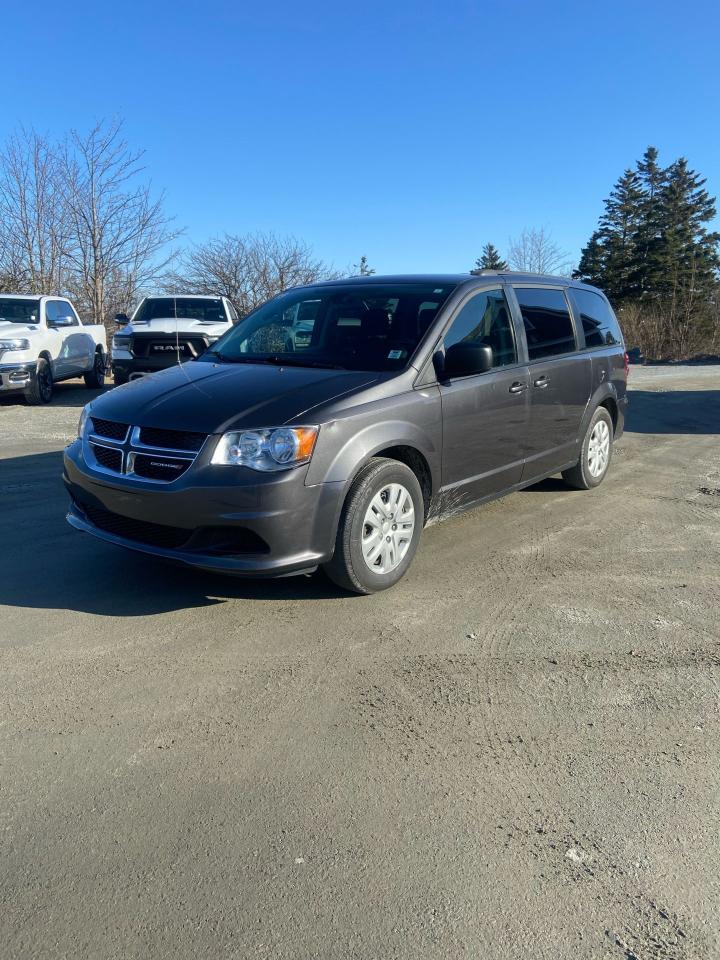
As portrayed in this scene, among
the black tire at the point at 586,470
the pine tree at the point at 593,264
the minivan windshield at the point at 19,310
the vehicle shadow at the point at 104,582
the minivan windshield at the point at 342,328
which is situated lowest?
the vehicle shadow at the point at 104,582

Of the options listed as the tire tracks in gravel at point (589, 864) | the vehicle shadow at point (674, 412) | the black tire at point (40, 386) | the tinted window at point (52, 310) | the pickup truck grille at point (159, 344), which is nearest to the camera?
the tire tracks in gravel at point (589, 864)

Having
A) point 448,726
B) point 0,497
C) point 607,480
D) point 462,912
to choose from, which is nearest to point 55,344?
point 0,497

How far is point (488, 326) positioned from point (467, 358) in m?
0.85

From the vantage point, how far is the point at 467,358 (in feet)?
15.5

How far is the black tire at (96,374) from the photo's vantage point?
1550 cm

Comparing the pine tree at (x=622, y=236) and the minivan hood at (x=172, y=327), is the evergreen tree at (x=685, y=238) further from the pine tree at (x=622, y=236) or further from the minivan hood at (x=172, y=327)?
the minivan hood at (x=172, y=327)

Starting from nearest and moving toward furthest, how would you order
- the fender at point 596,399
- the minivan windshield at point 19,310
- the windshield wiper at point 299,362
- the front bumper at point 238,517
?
the front bumper at point 238,517 → the windshield wiper at point 299,362 → the fender at point 596,399 → the minivan windshield at point 19,310

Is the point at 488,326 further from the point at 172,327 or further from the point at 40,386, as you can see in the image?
the point at 40,386

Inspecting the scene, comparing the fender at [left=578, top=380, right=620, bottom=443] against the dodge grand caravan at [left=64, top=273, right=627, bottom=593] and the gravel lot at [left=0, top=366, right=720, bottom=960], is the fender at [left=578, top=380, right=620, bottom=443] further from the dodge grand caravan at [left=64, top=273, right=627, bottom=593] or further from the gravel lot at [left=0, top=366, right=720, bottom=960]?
the gravel lot at [left=0, top=366, right=720, bottom=960]

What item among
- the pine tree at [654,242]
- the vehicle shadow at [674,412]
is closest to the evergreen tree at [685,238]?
the pine tree at [654,242]

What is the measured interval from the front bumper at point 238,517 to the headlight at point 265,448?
0.17 ft

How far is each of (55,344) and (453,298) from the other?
399 inches

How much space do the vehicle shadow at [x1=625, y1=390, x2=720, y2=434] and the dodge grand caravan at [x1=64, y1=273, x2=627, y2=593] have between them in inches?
217

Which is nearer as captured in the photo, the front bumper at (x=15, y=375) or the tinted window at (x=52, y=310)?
the front bumper at (x=15, y=375)
